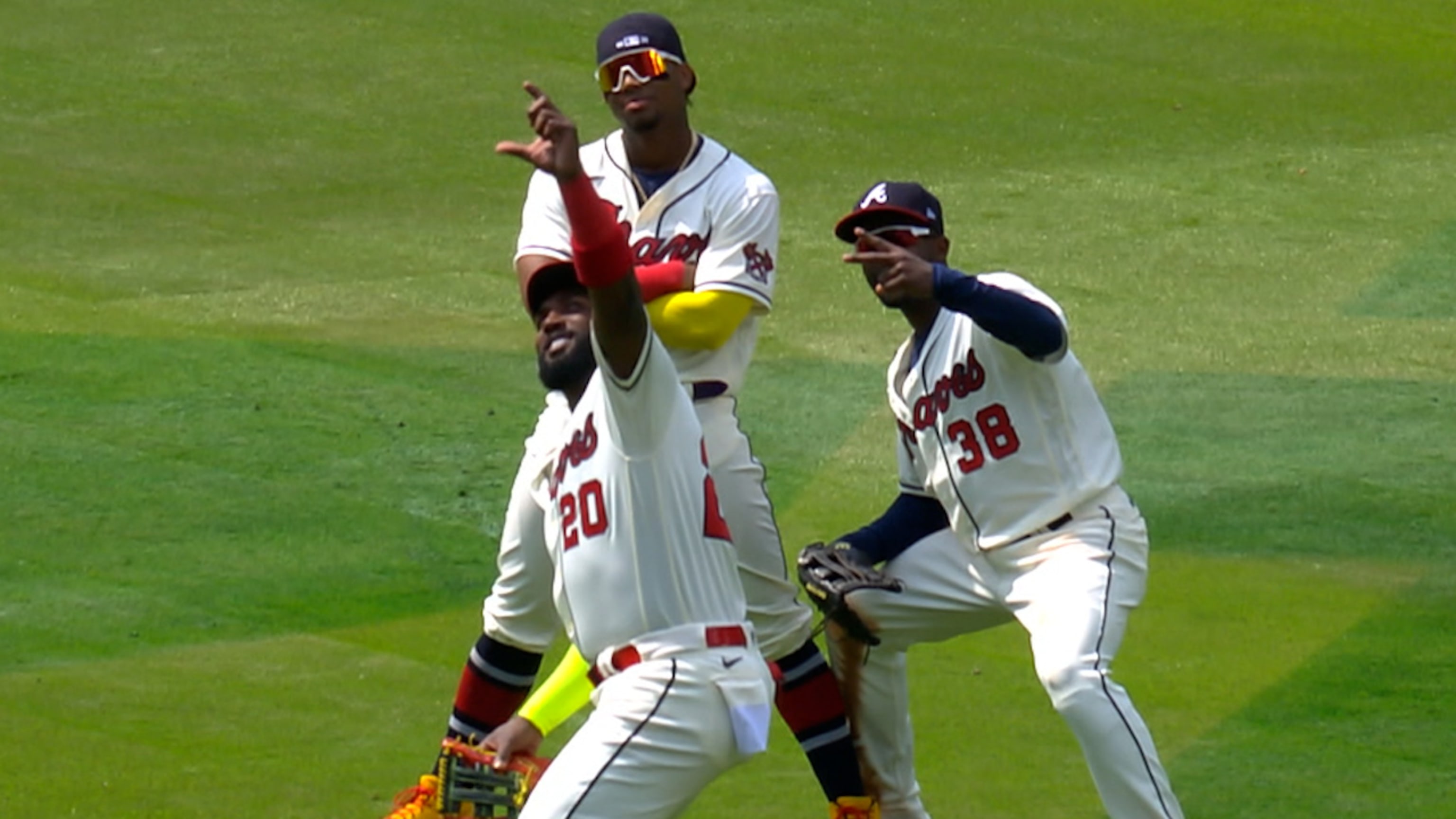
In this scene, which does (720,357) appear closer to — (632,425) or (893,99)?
(632,425)

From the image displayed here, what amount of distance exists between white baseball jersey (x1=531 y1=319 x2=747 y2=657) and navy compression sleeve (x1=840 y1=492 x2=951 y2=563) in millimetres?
1454

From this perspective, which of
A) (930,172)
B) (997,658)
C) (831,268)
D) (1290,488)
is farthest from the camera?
(930,172)

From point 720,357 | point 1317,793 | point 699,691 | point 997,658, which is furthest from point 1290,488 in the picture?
point 699,691

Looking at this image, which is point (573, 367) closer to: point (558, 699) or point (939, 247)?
point (558, 699)

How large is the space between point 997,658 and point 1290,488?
223cm

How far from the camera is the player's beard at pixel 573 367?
497cm

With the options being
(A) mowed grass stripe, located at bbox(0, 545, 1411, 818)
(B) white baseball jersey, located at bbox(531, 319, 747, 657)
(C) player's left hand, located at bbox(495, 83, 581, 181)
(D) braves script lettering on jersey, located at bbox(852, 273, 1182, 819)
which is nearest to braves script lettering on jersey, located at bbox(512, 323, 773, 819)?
(B) white baseball jersey, located at bbox(531, 319, 747, 657)

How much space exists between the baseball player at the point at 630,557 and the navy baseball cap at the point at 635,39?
1.19 m

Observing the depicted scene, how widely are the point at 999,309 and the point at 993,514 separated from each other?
653mm

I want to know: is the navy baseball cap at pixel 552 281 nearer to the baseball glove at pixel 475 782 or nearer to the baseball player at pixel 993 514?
the baseball player at pixel 993 514

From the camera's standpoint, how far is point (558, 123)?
4473 mm

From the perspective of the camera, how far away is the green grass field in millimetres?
6938

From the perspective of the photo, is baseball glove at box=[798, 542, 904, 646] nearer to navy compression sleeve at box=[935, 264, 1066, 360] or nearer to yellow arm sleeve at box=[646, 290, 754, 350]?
yellow arm sleeve at box=[646, 290, 754, 350]

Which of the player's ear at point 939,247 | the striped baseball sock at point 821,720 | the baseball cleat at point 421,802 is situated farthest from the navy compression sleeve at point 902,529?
the baseball cleat at point 421,802
